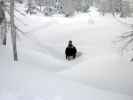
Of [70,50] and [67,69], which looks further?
[70,50]

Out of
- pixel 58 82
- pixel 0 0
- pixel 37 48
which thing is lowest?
pixel 37 48

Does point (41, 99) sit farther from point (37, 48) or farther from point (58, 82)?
point (37, 48)

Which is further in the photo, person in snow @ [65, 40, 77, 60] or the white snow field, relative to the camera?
person in snow @ [65, 40, 77, 60]

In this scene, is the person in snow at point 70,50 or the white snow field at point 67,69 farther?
the person in snow at point 70,50

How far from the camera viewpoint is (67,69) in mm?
15312

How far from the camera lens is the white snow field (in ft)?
28.5

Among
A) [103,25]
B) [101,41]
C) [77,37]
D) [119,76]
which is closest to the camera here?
[119,76]

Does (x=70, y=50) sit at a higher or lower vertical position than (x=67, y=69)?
higher

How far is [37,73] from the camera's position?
11234 mm

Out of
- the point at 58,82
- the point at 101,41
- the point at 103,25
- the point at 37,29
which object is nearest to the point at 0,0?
the point at 58,82

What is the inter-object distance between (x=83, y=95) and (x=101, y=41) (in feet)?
56.1

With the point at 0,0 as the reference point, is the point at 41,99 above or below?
below

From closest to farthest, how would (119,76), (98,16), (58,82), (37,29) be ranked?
(58,82)
(119,76)
(37,29)
(98,16)

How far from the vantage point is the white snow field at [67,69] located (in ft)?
28.5
